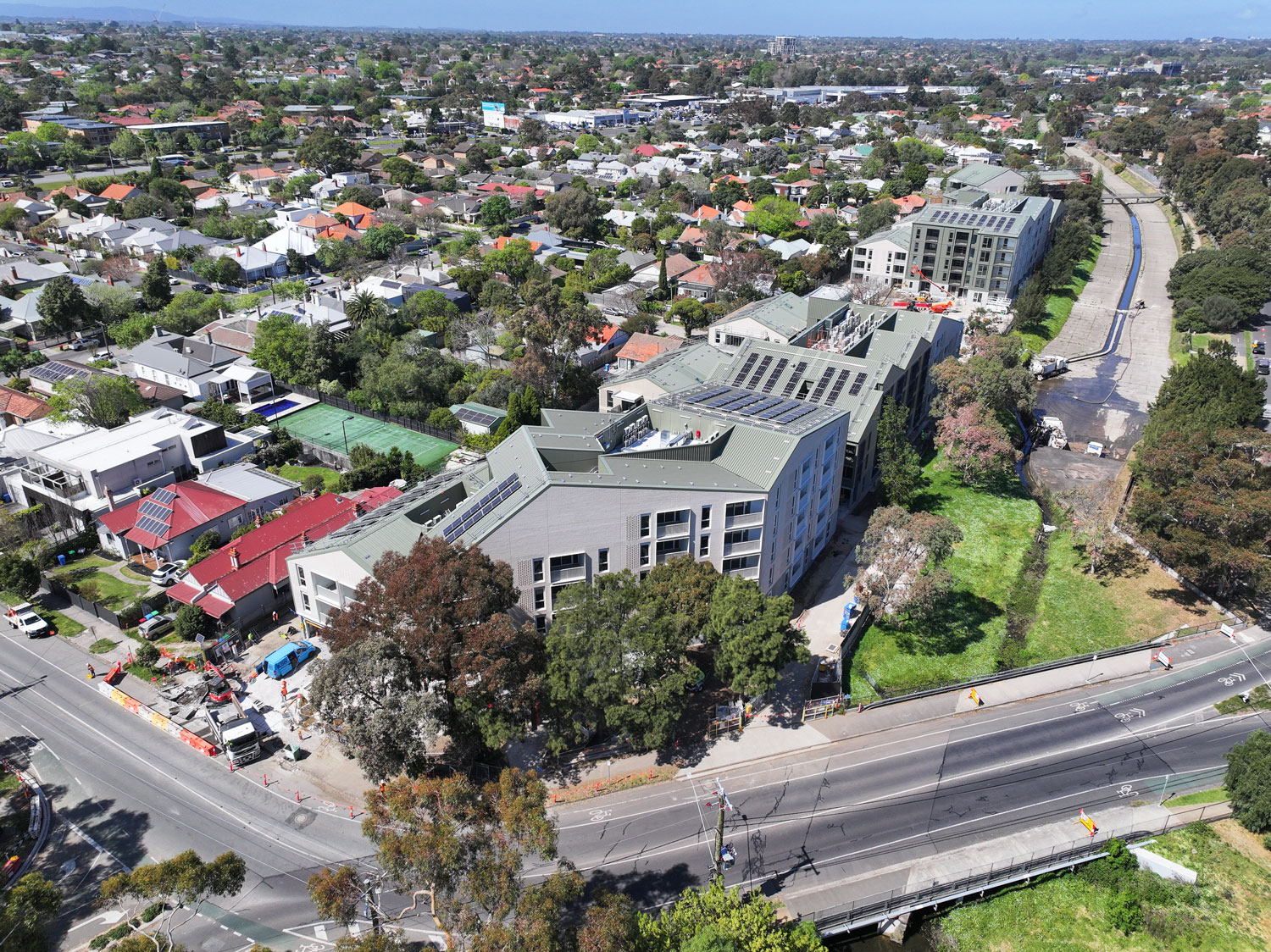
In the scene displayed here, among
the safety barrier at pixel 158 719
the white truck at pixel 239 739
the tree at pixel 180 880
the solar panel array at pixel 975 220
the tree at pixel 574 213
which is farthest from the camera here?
the tree at pixel 574 213

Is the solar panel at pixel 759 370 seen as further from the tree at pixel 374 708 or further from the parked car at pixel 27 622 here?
the parked car at pixel 27 622

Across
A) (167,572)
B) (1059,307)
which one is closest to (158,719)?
(167,572)

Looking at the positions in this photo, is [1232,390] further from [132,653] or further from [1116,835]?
[132,653]

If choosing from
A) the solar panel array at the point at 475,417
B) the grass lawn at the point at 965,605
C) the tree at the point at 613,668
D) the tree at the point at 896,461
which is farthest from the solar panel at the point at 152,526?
the tree at the point at 896,461

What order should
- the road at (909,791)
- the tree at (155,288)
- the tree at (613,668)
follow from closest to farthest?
1. the road at (909,791)
2. the tree at (613,668)
3. the tree at (155,288)

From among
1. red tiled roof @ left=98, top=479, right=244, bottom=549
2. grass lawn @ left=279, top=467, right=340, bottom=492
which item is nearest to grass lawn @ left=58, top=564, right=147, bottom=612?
red tiled roof @ left=98, top=479, right=244, bottom=549

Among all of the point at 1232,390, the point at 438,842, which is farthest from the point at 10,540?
the point at 1232,390

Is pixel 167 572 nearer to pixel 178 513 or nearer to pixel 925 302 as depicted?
pixel 178 513

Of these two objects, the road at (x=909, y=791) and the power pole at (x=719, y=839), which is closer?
the power pole at (x=719, y=839)
